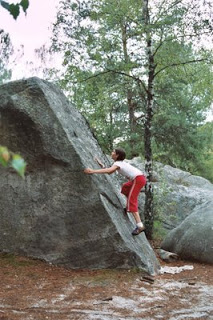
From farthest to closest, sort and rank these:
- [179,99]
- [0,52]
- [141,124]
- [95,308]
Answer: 1. [141,124]
2. [179,99]
3. [0,52]
4. [95,308]

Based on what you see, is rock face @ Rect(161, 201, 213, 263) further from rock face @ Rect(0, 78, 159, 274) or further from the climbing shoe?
the climbing shoe

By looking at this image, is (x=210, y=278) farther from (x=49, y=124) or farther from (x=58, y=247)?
(x=49, y=124)

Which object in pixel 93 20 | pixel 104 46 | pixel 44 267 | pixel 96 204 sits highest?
pixel 93 20

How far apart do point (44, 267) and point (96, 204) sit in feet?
4.61

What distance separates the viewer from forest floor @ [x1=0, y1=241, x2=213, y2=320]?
4992 mm

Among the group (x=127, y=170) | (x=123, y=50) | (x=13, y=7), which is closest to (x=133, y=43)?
(x=123, y=50)

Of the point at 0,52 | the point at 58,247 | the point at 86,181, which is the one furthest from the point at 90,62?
the point at 58,247

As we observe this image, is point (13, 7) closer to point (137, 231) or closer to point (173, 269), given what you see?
point (137, 231)

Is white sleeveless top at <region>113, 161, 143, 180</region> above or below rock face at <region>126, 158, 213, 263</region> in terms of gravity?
above

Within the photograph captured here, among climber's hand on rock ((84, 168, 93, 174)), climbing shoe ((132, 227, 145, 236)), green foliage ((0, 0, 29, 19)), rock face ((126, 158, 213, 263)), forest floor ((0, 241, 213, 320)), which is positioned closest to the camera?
green foliage ((0, 0, 29, 19))

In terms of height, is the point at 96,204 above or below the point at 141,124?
below

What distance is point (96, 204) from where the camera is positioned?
280 inches

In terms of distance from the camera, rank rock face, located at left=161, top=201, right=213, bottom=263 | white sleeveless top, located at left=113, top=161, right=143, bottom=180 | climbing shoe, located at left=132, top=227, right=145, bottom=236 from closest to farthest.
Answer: white sleeveless top, located at left=113, top=161, right=143, bottom=180
climbing shoe, located at left=132, top=227, right=145, bottom=236
rock face, located at left=161, top=201, right=213, bottom=263

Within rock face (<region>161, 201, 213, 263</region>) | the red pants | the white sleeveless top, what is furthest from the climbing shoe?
rock face (<region>161, 201, 213, 263</region>)
